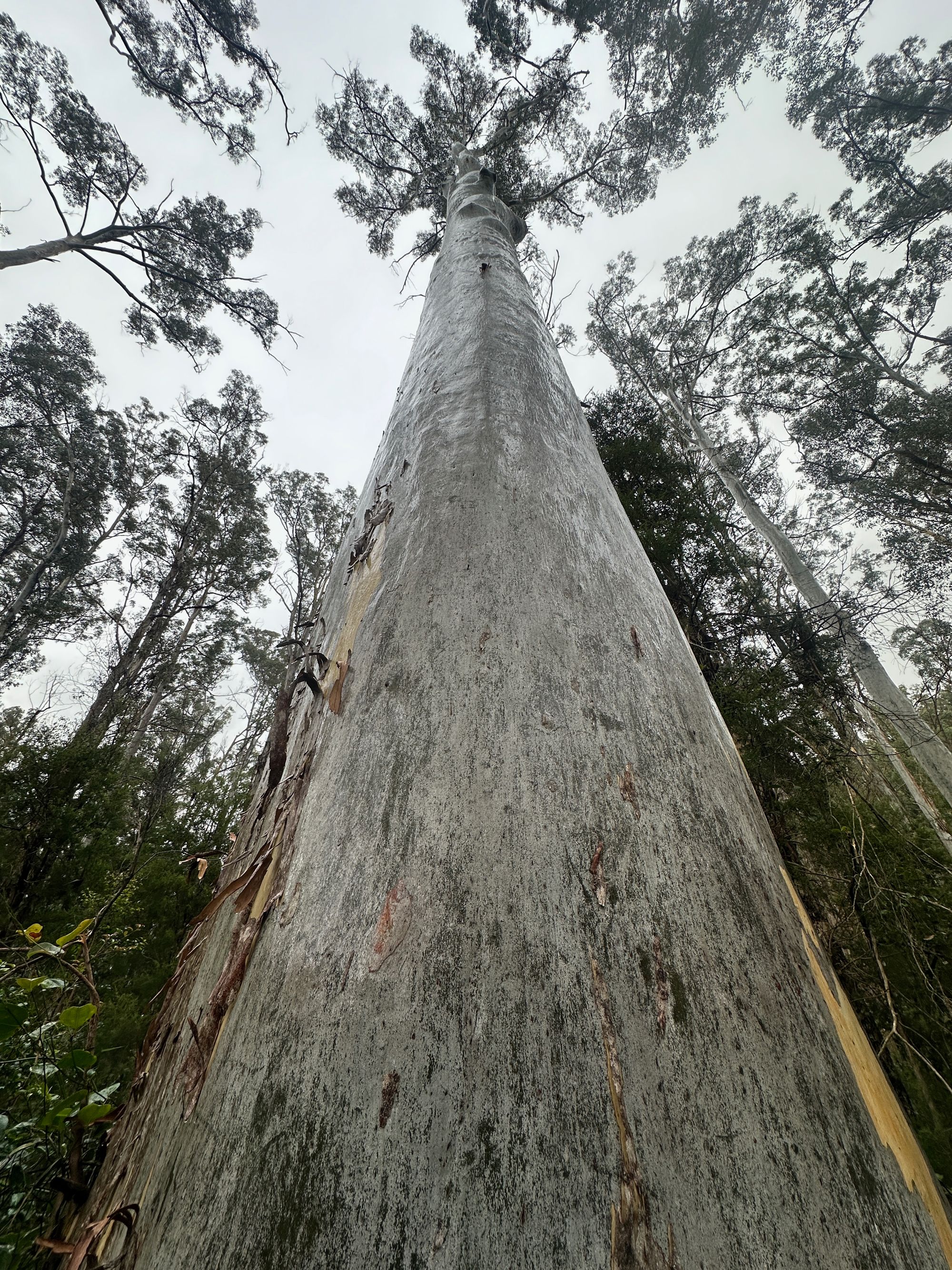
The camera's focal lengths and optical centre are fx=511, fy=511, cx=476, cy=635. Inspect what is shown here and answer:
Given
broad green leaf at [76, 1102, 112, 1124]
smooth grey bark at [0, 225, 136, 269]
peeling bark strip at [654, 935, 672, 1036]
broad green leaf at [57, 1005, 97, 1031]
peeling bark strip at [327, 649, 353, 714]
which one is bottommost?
broad green leaf at [76, 1102, 112, 1124]

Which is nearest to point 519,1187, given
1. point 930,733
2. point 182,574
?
point 930,733

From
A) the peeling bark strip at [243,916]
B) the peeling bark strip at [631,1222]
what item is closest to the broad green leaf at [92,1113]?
the peeling bark strip at [243,916]

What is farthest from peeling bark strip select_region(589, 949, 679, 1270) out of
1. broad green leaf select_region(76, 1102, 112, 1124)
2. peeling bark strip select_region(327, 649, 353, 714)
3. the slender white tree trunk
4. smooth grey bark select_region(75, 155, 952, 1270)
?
the slender white tree trunk

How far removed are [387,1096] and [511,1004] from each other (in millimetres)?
115

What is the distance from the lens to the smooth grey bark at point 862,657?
4.55 m

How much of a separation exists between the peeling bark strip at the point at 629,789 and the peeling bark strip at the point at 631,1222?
0.79ft

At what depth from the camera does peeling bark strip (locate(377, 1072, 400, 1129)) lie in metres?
0.39

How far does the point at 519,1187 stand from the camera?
36 cm

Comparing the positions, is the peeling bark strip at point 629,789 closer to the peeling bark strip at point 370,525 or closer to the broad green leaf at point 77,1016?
the peeling bark strip at point 370,525

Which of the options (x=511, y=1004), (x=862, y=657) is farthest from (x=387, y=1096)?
(x=862, y=657)

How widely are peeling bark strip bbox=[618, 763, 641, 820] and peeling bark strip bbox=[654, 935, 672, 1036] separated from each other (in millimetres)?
131

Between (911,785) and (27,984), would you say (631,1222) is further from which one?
(911,785)

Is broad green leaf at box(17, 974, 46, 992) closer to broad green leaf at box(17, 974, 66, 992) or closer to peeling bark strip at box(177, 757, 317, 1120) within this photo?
broad green leaf at box(17, 974, 66, 992)

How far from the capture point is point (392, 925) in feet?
1.63
